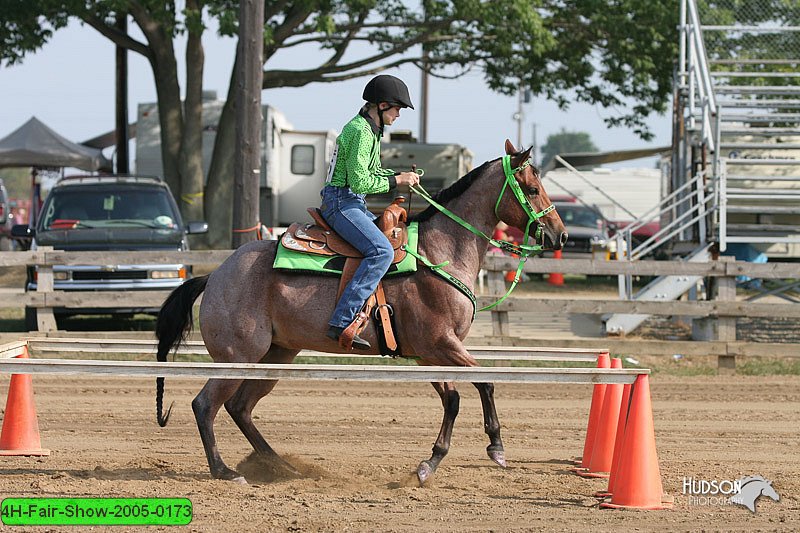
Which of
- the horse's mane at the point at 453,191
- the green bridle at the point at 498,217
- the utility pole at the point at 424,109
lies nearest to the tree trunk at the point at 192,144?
the horse's mane at the point at 453,191

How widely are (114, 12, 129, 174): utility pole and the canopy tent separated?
10.8 ft

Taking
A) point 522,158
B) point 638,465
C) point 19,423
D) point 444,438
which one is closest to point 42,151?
point 19,423

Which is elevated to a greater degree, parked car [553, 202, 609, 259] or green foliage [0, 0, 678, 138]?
green foliage [0, 0, 678, 138]

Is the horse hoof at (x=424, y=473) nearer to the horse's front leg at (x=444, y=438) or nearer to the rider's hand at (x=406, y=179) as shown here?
the horse's front leg at (x=444, y=438)

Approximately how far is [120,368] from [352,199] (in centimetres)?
201

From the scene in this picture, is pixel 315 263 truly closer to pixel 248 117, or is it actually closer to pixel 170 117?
pixel 248 117

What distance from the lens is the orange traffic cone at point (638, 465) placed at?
6785 millimetres

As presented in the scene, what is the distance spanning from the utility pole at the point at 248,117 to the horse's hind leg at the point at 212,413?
20.7ft

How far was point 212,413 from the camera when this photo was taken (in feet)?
24.7

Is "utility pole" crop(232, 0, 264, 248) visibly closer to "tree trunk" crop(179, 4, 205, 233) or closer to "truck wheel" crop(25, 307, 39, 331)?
"truck wheel" crop(25, 307, 39, 331)

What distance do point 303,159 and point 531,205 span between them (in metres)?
21.4

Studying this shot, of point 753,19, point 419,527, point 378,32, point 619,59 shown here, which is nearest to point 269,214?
point 378,32

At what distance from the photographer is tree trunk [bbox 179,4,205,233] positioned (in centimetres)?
2458
